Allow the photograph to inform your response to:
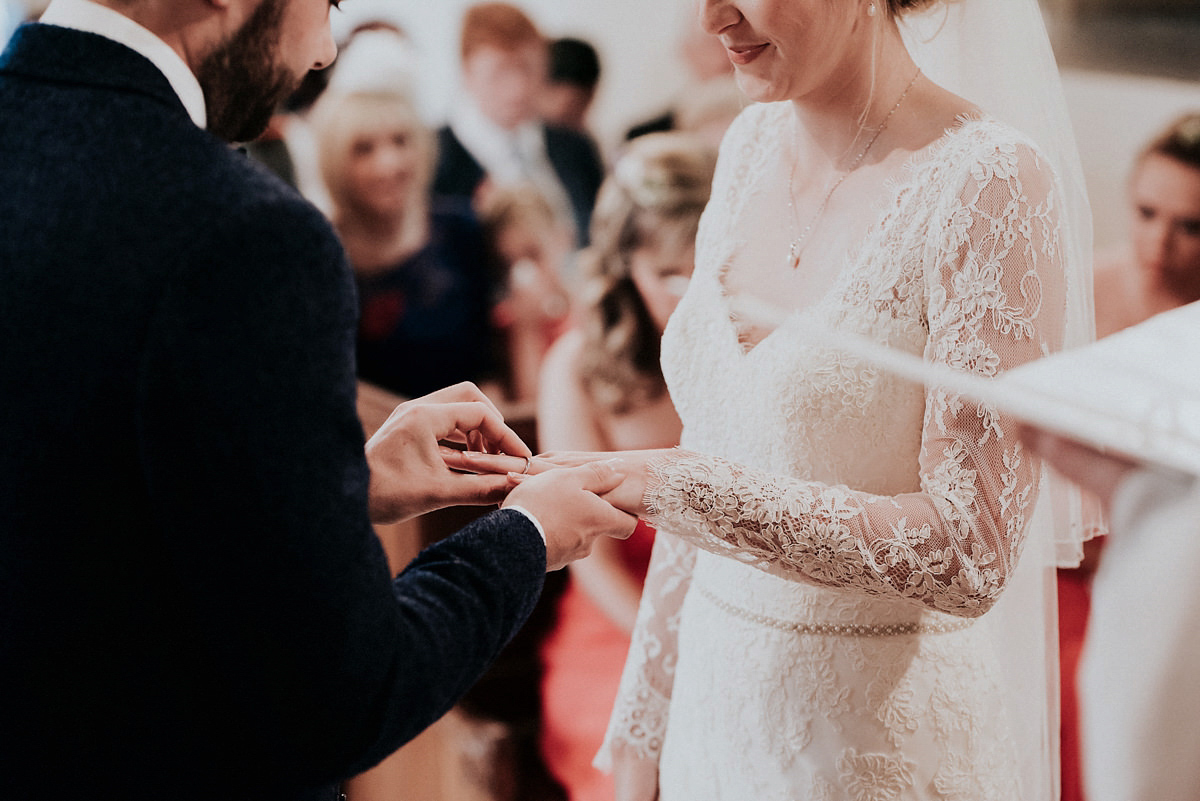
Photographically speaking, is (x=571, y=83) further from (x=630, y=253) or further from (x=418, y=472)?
(x=418, y=472)

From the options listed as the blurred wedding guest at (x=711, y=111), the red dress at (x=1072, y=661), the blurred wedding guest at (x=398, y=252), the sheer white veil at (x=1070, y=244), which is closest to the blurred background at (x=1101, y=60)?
the blurred wedding guest at (x=398, y=252)

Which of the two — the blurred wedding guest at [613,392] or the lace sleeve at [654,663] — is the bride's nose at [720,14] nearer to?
the lace sleeve at [654,663]

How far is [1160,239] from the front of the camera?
9.99ft

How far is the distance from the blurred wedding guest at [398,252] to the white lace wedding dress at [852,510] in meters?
2.27

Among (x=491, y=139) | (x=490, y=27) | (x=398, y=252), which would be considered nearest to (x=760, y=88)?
(x=398, y=252)

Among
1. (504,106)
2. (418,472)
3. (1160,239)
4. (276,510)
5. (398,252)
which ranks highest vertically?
(276,510)

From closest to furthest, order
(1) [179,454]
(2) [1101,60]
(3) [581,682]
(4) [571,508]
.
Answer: (1) [179,454], (4) [571,508], (3) [581,682], (2) [1101,60]

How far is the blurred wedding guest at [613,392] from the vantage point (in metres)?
2.70

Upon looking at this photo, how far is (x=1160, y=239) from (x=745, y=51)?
2.14 metres

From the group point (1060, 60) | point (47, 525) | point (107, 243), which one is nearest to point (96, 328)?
point (107, 243)

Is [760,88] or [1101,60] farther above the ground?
[760,88]

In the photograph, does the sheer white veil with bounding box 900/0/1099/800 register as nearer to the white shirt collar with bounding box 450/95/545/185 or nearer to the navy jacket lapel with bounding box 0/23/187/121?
the navy jacket lapel with bounding box 0/23/187/121

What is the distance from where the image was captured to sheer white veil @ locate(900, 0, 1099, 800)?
1451mm

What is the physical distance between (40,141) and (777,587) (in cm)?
96
